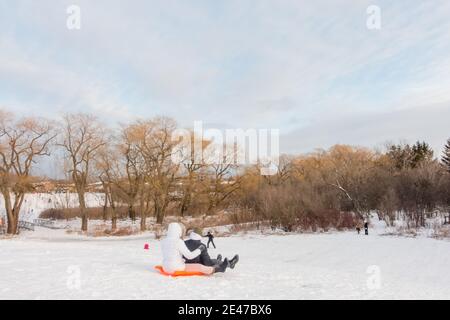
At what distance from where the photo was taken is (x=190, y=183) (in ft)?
125

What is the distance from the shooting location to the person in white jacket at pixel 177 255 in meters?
8.00

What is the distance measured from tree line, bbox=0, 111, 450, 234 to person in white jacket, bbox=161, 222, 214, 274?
16653 mm

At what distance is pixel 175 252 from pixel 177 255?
8cm

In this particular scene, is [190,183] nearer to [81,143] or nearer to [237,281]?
[81,143]

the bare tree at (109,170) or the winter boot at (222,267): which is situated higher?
the bare tree at (109,170)

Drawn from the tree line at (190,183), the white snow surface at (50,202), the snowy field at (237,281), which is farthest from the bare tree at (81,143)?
the snowy field at (237,281)

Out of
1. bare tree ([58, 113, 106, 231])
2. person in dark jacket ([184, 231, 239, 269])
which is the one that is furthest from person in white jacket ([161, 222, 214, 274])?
bare tree ([58, 113, 106, 231])

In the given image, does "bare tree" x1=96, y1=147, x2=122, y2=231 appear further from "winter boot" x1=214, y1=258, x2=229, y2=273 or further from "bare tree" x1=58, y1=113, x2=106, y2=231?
"winter boot" x1=214, y1=258, x2=229, y2=273

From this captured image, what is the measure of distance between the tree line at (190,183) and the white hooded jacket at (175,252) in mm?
16770

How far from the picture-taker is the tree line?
25.1 m

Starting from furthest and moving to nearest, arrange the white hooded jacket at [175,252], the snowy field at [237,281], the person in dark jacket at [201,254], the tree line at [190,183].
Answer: the tree line at [190,183] < the person in dark jacket at [201,254] < the white hooded jacket at [175,252] < the snowy field at [237,281]

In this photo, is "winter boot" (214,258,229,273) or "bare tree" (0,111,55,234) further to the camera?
"bare tree" (0,111,55,234)

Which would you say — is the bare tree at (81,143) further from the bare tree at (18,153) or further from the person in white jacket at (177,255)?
the person in white jacket at (177,255)

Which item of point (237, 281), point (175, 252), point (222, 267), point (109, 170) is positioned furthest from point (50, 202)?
point (237, 281)
